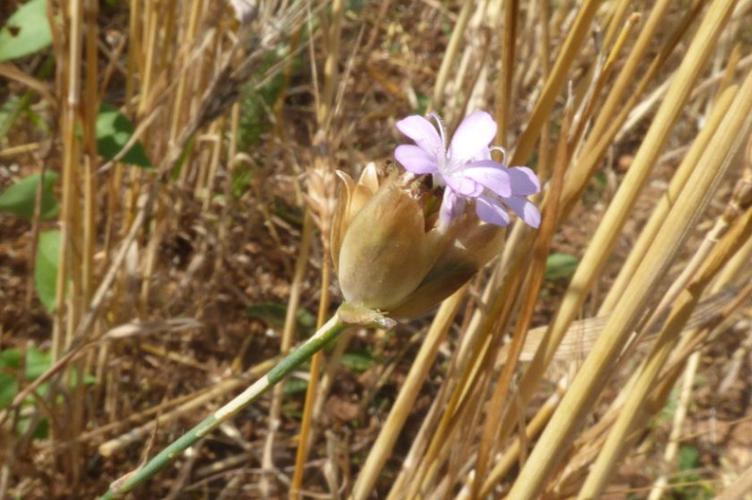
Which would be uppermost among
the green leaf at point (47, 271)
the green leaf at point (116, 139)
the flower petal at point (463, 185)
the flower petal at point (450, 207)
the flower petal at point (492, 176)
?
the flower petal at point (492, 176)

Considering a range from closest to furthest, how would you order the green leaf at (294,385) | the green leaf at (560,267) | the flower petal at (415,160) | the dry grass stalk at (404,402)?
the flower petal at (415,160) < the dry grass stalk at (404,402) < the green leaf at (294,385) < the green leaf at (560,267)

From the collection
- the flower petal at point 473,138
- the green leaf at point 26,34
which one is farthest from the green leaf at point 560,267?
the flower petal at point 473,138

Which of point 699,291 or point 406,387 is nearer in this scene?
point 699,291

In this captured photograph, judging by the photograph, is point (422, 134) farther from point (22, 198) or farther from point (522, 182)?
point (22, 198)

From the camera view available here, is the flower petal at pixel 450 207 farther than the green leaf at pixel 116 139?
No

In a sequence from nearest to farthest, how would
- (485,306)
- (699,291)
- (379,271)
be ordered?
(379,271), (699,291), (485,306)

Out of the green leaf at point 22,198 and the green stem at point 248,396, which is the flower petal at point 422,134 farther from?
the green leaf at point 22,198

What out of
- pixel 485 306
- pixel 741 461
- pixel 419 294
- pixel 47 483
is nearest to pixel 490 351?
pixel 485 306

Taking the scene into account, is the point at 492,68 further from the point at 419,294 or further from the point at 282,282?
the point at 419,294
